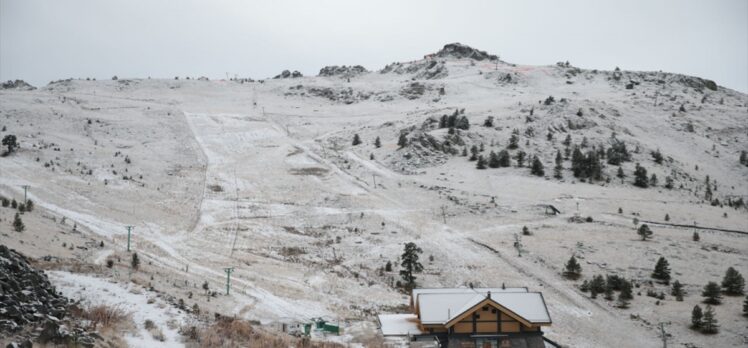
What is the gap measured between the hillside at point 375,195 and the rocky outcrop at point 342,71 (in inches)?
1225

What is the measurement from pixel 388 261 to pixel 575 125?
4814cm

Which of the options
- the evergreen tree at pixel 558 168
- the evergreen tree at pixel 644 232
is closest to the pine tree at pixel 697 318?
the evergreen tree at pixel 644 232

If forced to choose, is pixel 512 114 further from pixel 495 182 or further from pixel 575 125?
pixel 495 182

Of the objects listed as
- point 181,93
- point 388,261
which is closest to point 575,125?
point 388,261

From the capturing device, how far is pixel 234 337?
708 inches

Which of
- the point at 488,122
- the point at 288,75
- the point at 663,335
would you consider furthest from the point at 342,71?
the point at 663,335

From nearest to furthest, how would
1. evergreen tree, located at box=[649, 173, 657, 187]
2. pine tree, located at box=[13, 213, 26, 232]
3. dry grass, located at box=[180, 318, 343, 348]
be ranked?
dry grass, located at box=[180, 318, 343, 348], pine tree, located at box=[13, 213, 26, 232], evergreen tree, located at box=[649, 173, 657, 187]

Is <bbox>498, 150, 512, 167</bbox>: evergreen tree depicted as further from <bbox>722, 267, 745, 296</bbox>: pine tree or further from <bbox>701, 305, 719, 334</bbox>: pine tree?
<bbox>701, 305, 719, 334</bbox>: pine tree

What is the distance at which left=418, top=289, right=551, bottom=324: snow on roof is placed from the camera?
23.1 metres

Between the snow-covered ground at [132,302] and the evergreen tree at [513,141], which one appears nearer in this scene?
the snow-covered ground at [132,302]

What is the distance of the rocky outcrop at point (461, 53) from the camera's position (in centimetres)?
14925

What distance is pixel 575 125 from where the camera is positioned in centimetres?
7725

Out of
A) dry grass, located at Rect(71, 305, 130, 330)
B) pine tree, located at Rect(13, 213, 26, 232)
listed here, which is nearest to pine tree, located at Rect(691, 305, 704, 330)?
dry grass, located at Rect(71, 305, 130, 330)

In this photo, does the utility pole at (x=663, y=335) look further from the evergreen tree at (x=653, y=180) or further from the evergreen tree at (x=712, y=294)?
the evergreen tree at (x=653, y=180)
